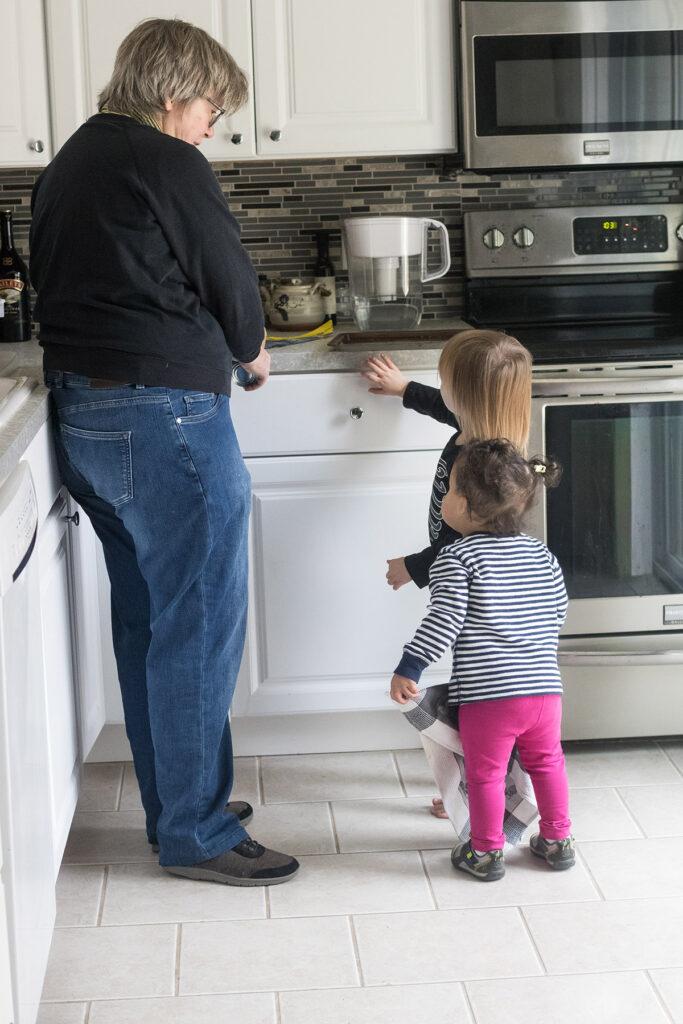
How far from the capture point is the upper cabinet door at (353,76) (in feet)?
7.85

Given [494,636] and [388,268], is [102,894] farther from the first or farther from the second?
[388,268]

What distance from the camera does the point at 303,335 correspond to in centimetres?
244

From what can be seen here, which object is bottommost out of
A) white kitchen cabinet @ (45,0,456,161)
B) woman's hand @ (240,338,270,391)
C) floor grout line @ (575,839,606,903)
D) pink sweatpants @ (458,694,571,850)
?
floor grout line @ (575,839,606,903)

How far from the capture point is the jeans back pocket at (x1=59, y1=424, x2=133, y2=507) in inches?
71.0

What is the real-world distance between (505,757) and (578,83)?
4.65 feet

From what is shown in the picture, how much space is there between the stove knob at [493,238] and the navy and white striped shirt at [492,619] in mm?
945

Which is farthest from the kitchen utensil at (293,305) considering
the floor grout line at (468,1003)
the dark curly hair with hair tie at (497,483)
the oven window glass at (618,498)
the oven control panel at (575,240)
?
the floor grout line at (468,1003)

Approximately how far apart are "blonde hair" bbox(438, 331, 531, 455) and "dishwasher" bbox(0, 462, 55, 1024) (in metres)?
0.81

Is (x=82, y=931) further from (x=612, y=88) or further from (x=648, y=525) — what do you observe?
(x=612, y=88)

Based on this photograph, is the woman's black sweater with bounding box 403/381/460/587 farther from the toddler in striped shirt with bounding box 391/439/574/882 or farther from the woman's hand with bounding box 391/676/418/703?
the woman's hand with bounding box 391/676/418/703

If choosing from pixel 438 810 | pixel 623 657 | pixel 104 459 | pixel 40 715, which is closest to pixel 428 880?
pixel 438 810

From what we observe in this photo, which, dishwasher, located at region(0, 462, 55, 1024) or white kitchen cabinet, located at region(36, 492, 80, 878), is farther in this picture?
white kitchen cabinet, located at region(36, 492, 80, 878)

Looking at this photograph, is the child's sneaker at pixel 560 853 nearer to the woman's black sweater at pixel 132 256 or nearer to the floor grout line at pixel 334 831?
the floor grout line at pixel 334 831

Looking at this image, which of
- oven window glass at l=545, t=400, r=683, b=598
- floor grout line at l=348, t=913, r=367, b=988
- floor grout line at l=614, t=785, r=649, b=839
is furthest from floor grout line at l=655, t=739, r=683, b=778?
floor grout line at l=348, t=913, r=367, b=988
